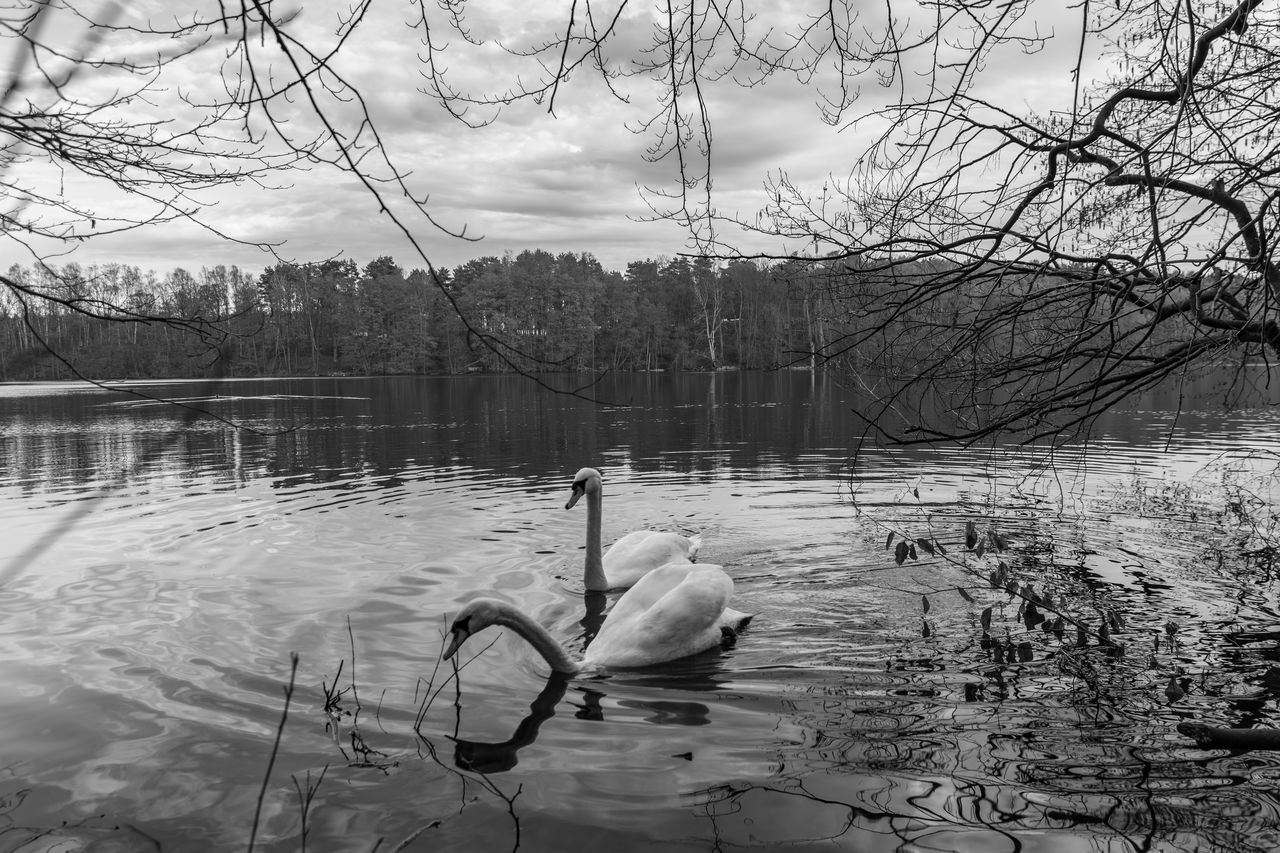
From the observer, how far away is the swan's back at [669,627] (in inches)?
281

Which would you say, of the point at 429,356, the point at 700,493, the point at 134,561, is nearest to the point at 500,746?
the point at 134,561

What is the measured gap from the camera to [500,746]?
557 cm

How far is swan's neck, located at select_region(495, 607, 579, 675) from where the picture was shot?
665 centimetres

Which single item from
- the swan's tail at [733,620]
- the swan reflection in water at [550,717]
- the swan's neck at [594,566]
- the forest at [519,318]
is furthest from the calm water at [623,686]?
the forest at [519,318]

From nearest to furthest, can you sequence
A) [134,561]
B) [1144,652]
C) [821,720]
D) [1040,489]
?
[821,720]
[1144,652]
[134,561]
[1040,489]

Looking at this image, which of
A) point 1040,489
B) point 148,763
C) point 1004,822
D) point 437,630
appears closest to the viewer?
point 1004,822

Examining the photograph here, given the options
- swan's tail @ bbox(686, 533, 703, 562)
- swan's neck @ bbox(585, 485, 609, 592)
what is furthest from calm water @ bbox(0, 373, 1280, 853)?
swan's neck @ bbox(585, 485, 609, 592)

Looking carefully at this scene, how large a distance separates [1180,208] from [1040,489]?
1126 cm

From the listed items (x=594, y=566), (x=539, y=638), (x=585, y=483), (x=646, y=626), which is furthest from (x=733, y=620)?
(x=585, y=483)

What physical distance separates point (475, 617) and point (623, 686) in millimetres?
1340

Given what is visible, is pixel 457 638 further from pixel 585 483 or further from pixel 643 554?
pixel 585 483

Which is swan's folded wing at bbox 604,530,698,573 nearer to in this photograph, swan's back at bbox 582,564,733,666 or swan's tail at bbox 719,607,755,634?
swan's tail at bbox 719,607,755,634

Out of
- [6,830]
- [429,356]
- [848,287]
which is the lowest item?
[6,830]

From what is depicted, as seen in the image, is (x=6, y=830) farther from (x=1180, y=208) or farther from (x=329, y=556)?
(x=1180, y=208)
